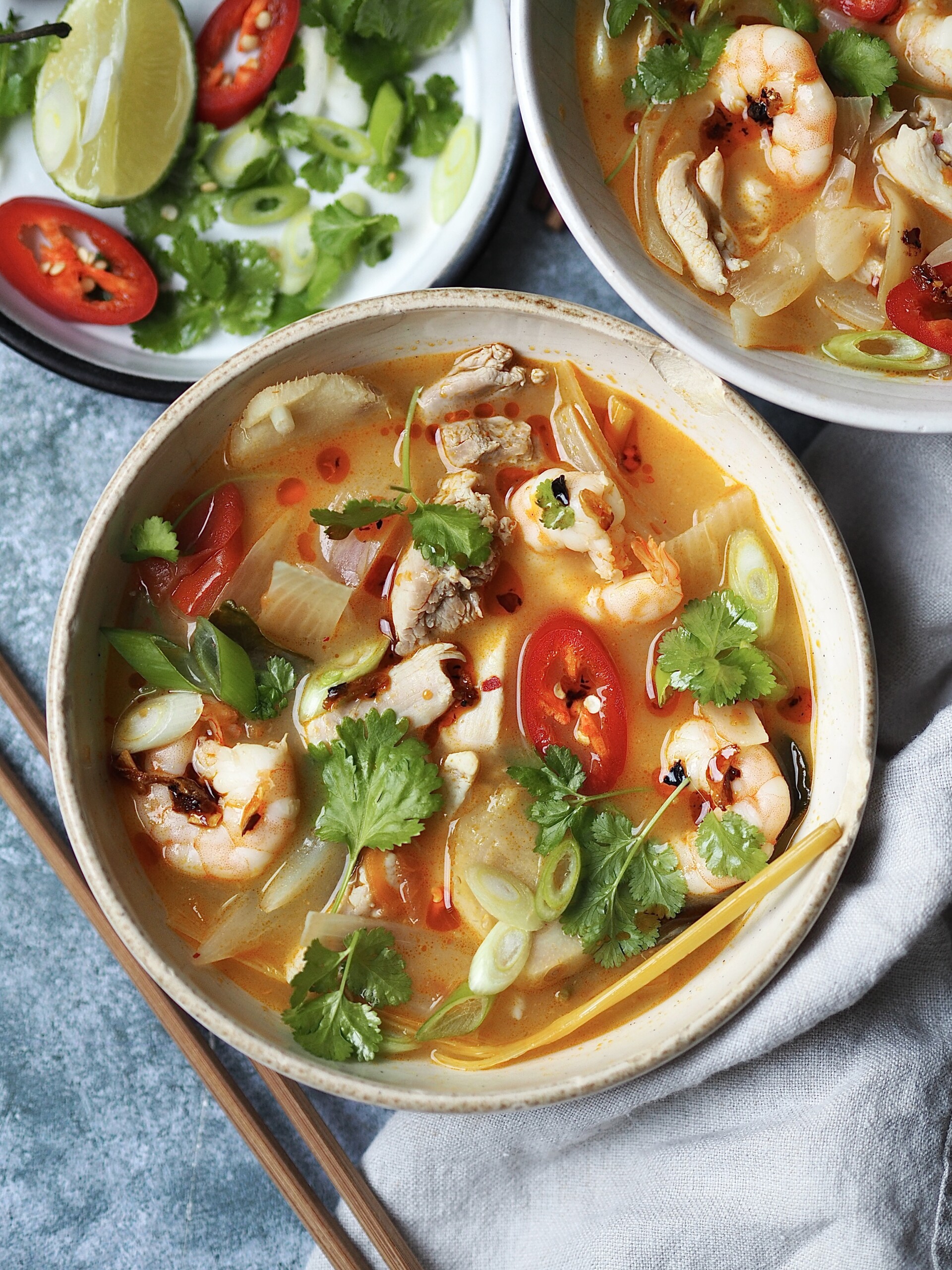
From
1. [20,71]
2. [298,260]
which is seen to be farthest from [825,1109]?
[20,71]

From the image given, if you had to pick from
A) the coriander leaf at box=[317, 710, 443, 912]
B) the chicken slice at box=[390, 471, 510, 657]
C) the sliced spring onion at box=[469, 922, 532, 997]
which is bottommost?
the sliced spring onion at box=[469, 922, 532, 997]

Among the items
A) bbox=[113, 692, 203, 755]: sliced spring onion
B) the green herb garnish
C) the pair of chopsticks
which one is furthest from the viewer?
the pair of chopsticks

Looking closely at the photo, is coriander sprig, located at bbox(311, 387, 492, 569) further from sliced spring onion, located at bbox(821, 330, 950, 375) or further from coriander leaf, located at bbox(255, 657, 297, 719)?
sliced spring onion, located at bbox(821, 330, 950, 375)

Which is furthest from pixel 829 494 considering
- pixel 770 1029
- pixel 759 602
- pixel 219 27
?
pixel 219 27

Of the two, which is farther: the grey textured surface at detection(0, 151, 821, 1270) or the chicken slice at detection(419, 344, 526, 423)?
the grey textured surface at detection(0, 151, 821, 1270)

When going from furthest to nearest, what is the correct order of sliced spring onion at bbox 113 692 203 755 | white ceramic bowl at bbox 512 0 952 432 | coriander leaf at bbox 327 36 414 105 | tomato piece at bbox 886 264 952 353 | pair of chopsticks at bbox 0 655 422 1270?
coriander leaf at bbox 327 36 414 105
pair of chopsticks at bbox 0 655 422 1270
sliced spring onion at bbox 113 692 203 755
tomato piece at bbox 886 264 952 353
white ceramic bowl at bbox 512 0 952 432

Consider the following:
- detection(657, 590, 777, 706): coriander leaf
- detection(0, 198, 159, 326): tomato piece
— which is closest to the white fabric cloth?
detection(657, 590, 777, 706): coriander leaf

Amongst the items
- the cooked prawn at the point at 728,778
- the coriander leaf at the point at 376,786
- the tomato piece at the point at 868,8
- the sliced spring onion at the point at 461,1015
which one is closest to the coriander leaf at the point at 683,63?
the tomato piece at the point at 868,8

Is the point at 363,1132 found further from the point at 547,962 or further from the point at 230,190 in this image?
the point at 230,190

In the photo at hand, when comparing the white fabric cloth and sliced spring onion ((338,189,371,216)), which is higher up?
sliced spring onion ((338,189,371,216))
